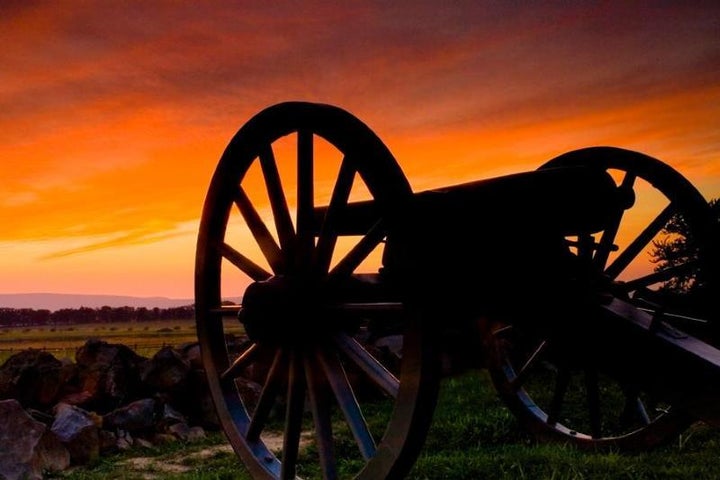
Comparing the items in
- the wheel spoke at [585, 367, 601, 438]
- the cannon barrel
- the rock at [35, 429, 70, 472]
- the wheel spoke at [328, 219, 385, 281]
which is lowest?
the rock at [35, 429, 70, 472]

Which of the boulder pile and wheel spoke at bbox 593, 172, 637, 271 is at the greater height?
wheel spoke at bbox 593, 172, 637, 271

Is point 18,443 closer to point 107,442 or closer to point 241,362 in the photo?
point 107,442

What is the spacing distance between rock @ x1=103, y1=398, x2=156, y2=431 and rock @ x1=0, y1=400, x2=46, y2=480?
1253 millimetres

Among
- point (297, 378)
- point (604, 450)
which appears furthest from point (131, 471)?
point (604, 450)

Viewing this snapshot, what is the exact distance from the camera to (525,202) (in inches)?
145

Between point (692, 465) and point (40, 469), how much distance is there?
5431 millimetres

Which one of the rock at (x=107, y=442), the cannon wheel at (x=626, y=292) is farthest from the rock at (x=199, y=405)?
the cannon wheel at (x=626, y=292)

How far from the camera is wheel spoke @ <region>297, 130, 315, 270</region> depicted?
379cm

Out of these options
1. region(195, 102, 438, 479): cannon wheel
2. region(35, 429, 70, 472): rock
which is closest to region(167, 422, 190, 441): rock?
region(35, 429, 70, 472): rock

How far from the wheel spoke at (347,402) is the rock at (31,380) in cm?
599

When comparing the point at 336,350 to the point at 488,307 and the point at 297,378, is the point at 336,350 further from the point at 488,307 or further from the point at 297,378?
the point at 488,307

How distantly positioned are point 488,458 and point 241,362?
7.16 feet

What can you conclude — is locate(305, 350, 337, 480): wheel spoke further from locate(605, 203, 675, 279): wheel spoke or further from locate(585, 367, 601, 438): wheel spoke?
locate(605, 203, 675, 279): wheel spoke

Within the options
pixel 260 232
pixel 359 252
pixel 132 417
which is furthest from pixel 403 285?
pixel 132 417
